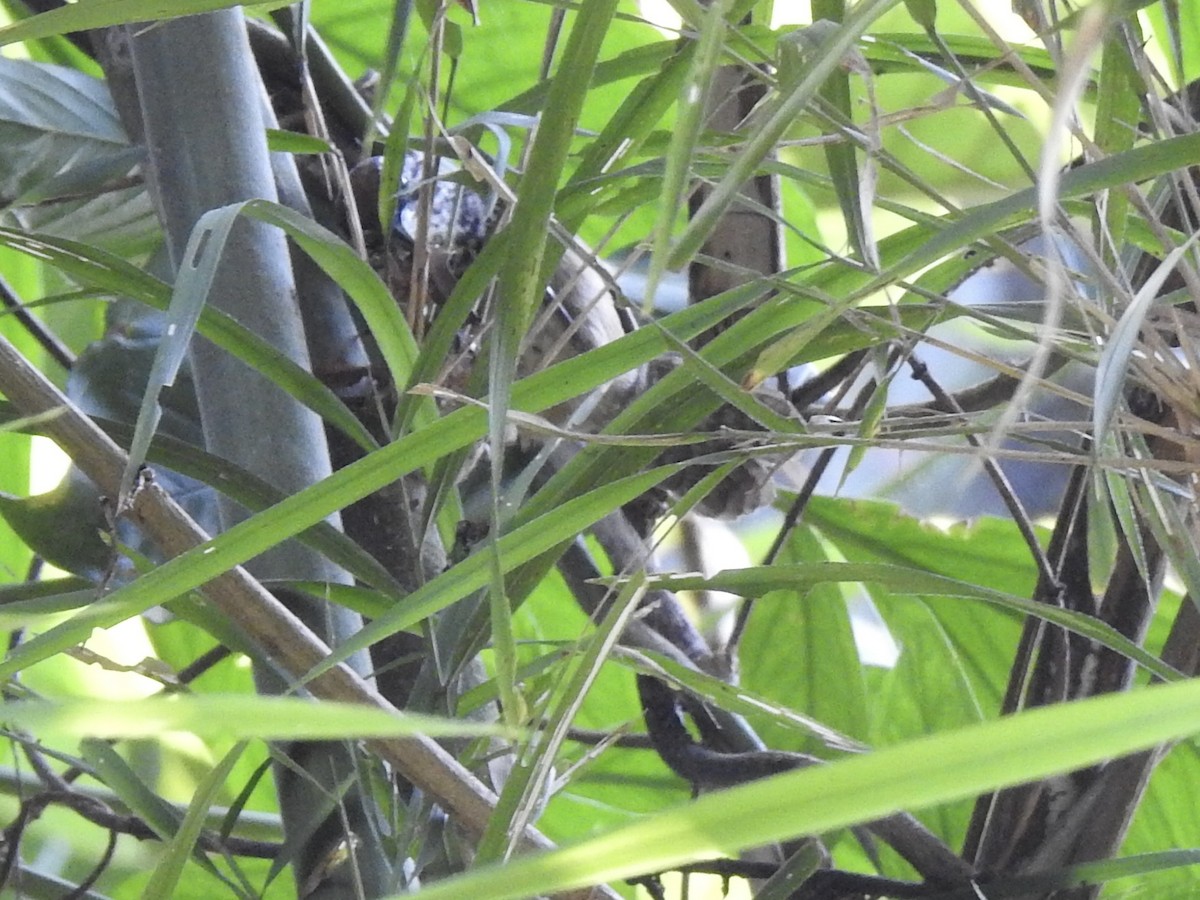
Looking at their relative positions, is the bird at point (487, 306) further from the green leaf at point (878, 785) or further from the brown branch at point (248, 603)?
the green leaf at point (878, 785)

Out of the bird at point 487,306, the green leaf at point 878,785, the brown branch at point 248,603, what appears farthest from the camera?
the bird at point 487,306

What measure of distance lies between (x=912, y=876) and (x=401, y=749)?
37 cm

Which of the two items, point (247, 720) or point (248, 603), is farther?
point (248, 603)

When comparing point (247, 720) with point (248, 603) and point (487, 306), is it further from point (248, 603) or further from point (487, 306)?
point (487, 306)

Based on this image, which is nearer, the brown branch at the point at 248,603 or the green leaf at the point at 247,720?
the green leaf at the point at 247,720

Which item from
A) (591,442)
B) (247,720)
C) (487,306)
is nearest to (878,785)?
(247,720)

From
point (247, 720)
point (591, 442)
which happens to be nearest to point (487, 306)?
point (591, 442)

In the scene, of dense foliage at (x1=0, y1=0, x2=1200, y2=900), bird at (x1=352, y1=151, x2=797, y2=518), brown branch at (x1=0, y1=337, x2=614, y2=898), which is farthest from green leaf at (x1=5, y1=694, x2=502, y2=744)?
bird at (x1=352, y1=151, x2=797, y2=518)

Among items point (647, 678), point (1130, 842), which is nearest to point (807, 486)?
point (647, 678)

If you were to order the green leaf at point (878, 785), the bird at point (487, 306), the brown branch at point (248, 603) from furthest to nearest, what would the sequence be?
the bird at point (487, 306) < the brown branch at point (248, 603) < the green leaf at point (878, 785)

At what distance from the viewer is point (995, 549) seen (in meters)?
0.60

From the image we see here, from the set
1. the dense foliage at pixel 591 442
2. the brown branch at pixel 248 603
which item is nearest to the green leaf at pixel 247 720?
the dense foliage at pixel 591 442

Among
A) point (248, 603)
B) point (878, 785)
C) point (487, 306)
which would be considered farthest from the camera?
point (487, 306)

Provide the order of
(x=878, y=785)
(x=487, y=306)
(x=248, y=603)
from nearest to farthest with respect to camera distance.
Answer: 1. (x=878, y=785)
2. (x=248, y=603)
3. (x=487, y=306)
